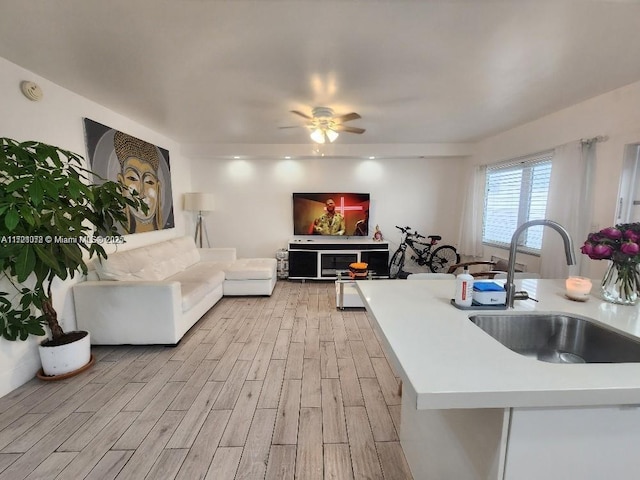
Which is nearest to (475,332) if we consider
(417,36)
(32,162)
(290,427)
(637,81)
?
(290,427)

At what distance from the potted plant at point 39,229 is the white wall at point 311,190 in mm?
2956

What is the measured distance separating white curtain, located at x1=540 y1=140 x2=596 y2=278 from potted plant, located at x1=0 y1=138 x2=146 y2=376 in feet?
13.7

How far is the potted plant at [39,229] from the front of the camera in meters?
1.66

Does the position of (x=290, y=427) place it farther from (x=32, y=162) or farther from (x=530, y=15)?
(x=530, y=15)

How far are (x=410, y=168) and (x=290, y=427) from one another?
467 cm

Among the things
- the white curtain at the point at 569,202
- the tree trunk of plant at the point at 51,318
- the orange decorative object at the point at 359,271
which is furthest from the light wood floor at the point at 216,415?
the white curtain at the point at 569,202

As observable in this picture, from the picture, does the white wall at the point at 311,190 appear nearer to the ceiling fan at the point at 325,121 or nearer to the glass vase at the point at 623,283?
the ceiling fan at the point at 325,121

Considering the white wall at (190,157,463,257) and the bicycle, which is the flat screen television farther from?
the bicycle

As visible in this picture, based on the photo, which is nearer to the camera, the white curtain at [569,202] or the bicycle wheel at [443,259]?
the white curtain at [569,202]

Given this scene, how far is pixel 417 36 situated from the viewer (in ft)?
5.65

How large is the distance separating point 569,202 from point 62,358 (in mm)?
4767

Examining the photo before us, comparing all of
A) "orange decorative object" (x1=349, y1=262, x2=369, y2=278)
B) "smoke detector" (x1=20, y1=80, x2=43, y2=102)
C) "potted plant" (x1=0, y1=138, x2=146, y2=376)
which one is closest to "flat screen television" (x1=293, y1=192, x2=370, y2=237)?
"orange decorative object" (x1=349, y1=262, x2=369, y2=278)

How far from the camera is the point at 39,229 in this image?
1.87 meters

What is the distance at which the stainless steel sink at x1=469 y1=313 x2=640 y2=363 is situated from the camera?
122 cm
